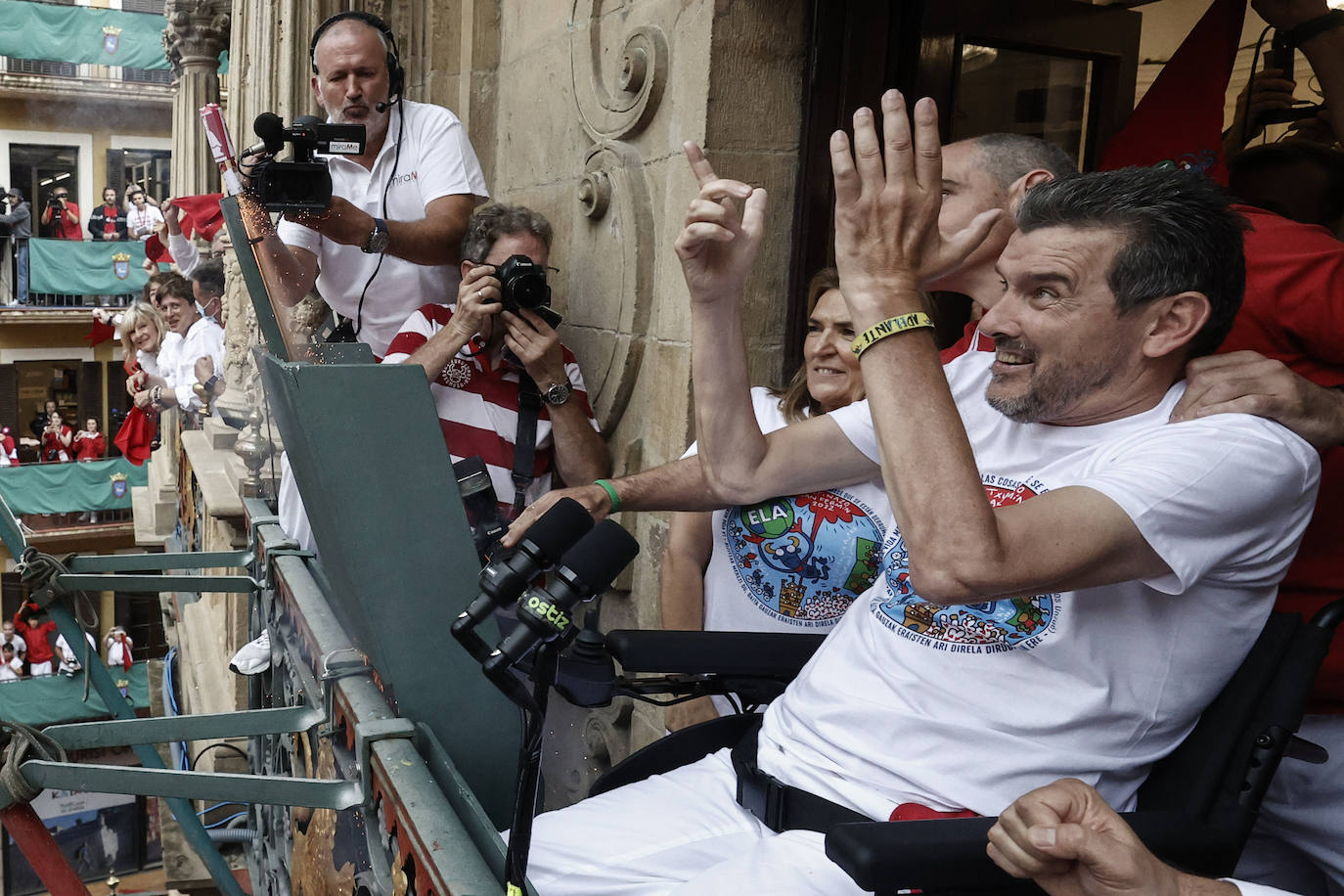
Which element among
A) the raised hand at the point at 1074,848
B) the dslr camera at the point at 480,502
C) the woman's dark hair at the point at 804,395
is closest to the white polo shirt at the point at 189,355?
the dslr camera at the point at 480,502

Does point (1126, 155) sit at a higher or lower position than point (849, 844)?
higher

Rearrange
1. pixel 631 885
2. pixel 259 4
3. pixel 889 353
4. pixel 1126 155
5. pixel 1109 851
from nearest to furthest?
pixel 1109 851, pixel 889 353, pixel 631 885, pixel 1126 155, pixel 259 4

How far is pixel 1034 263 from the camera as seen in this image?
1.61 m

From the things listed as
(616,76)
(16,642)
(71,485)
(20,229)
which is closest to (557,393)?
(616,76)

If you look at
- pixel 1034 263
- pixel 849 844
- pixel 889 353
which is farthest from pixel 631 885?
pixel 1034 263

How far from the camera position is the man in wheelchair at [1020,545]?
4.75 feet

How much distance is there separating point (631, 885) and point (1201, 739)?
81 cm

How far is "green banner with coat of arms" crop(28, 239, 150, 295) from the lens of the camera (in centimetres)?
2022

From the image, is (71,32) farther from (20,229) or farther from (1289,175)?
(1289,175)

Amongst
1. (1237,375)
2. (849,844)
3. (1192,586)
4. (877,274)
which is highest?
(877,274)

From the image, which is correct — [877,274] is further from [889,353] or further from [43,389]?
[43,389]

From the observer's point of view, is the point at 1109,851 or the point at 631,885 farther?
the point at 631,885

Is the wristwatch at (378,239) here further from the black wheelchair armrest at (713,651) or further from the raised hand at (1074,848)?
→ the raised hand at (1074,848)

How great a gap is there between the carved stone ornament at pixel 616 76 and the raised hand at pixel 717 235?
124cm
